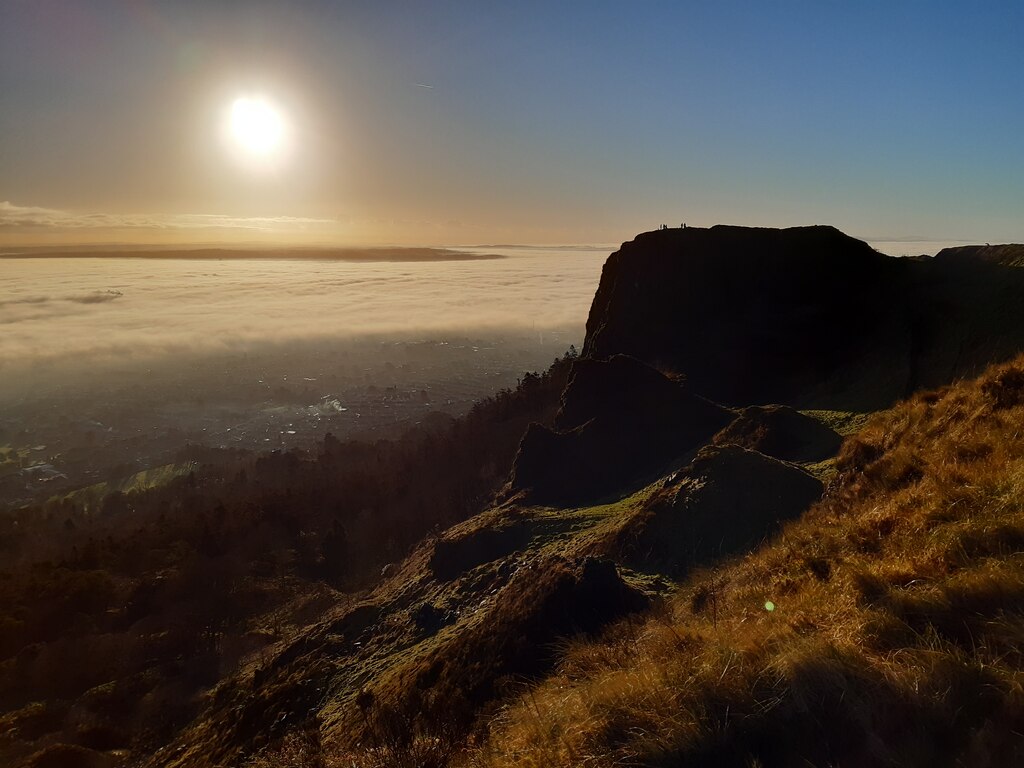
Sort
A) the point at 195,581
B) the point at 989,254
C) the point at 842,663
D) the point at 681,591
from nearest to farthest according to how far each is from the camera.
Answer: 1. the point at 842,663
2. the point at 681,591
3. the point at 989,254
4. the point at 195,581

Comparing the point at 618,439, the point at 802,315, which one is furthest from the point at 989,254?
the point at 618,439

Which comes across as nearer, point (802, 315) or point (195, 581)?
point (802, 315)

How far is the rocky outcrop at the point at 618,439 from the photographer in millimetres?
24047

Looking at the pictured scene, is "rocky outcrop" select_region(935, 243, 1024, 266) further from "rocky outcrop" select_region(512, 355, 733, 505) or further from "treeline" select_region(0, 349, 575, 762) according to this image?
"treeline" select_region(0, 349, 575, 762)

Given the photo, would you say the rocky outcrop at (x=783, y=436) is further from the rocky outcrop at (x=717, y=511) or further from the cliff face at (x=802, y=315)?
the cliff face at (x=802, y=315)

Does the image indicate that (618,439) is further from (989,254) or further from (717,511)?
(989,254)

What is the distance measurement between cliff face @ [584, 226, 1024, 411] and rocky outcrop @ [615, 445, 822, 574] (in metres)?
11.1

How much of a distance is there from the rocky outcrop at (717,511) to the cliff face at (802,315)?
437 inches

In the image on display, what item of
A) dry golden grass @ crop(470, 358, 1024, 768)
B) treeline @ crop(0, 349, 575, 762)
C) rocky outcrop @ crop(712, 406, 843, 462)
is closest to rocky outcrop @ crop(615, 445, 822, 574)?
rocky outcrop @ crop(712, 406, 843, 462)

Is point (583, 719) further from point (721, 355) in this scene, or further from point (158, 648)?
point (158, 648)

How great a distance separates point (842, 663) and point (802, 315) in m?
31.8

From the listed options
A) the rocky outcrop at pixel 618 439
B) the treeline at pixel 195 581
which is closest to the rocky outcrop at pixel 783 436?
the rocky outcrop at pixel 618 439

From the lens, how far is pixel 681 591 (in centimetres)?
1023

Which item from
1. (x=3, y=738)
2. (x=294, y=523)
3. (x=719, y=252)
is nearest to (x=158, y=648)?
(x=3, y=738)
